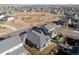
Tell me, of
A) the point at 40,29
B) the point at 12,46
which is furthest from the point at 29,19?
the point at 12,46

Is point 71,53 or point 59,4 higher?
point 59,4

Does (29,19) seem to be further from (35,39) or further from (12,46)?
(12,46)

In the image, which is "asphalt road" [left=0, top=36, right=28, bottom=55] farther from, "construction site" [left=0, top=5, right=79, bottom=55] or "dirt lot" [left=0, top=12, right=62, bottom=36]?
"dirt lot" [left=0, top=12, right=62, bottom=36]

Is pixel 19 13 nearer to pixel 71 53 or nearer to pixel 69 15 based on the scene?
pixel 69 15

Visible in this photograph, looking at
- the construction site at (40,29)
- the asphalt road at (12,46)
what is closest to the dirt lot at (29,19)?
the construction site at (40,29)

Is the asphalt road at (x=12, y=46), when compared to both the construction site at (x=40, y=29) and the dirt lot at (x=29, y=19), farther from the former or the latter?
the dirt lot at (x=29, y=19)
